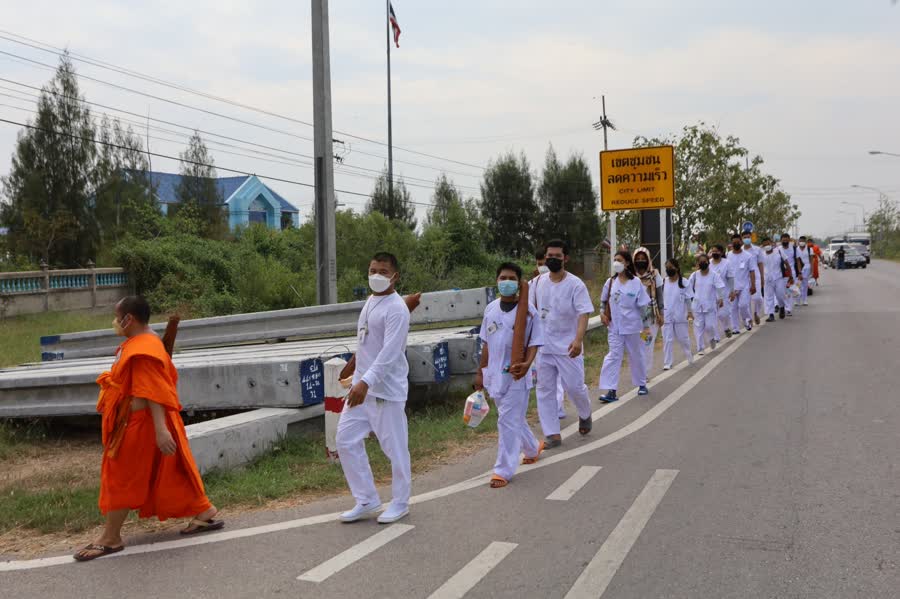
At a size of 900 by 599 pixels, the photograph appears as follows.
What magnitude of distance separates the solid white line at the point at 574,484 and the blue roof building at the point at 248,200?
1980 inches

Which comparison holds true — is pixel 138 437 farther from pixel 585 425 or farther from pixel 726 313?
pixel 726 313

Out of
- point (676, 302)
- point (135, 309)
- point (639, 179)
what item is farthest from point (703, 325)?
point (135, 309)

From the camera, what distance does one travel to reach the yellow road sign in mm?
20594

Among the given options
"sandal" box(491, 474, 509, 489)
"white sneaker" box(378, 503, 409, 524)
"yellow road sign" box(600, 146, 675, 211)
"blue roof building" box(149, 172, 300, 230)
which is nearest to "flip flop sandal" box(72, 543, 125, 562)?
"white sneaker" box(378, 503, 409, 524)

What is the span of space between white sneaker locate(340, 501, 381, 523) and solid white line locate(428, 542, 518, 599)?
93cm

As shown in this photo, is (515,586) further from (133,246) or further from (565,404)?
(133,246)

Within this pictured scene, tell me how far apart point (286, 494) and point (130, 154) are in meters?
35.8

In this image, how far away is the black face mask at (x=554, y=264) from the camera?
768 cm

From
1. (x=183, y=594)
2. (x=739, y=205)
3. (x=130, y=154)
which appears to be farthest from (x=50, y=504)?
(x=130, y=154)

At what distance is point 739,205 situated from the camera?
30312 mm

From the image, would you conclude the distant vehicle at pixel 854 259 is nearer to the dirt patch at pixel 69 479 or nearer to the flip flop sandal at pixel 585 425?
the flip flop sandal at pixel 585 425

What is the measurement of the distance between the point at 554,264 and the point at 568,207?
50.2m

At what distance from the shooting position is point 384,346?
5305mm

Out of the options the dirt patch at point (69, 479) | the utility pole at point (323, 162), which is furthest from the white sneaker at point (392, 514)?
the utility pole at point (323, 162)
